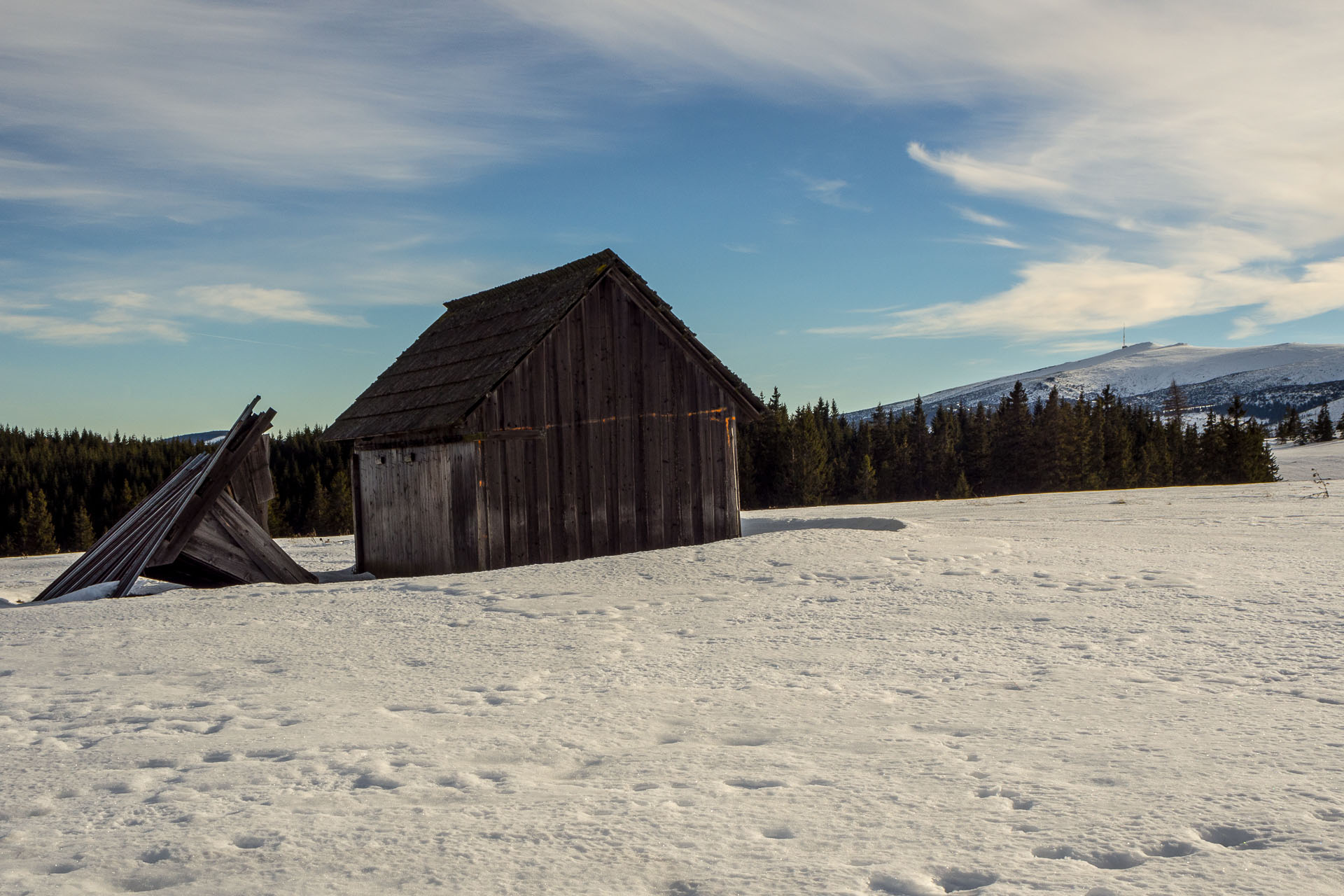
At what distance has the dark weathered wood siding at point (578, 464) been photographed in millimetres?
15383

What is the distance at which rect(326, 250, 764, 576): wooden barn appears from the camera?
15.4 metres

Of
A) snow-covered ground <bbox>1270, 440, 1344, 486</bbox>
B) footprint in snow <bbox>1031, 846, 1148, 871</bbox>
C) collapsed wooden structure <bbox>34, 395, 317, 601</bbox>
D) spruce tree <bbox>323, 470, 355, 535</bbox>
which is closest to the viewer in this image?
footprint in snow <bbox>1031, 846, 1148, 871</bbox>

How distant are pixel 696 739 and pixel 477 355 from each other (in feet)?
42.4

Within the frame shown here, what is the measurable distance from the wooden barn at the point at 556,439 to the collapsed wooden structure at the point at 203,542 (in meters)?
2.42

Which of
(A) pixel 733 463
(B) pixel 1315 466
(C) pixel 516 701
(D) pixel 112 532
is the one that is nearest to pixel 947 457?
(B) pixel 1315 466

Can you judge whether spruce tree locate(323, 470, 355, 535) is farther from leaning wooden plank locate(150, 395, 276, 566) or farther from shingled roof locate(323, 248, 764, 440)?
leaning wooden plank locate(150, 395, 276, 566)

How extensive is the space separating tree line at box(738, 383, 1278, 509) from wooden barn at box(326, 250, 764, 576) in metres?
55.0

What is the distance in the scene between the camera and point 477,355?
17344 millimetres

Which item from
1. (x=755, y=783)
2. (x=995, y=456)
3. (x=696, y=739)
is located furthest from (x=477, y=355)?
(x=995, y=456)

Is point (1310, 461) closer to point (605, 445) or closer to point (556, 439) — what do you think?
point (605, 445)

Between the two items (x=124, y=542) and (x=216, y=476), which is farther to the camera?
(x=124, y=542)

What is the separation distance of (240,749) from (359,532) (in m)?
13.5

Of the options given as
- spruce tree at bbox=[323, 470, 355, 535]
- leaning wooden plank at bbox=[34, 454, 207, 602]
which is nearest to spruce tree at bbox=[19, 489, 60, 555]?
spruce tree at bbox=[323, 470, 355, 535]

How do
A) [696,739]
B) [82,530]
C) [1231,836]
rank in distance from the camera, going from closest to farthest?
[1231,836], [696,739], [82,530]
